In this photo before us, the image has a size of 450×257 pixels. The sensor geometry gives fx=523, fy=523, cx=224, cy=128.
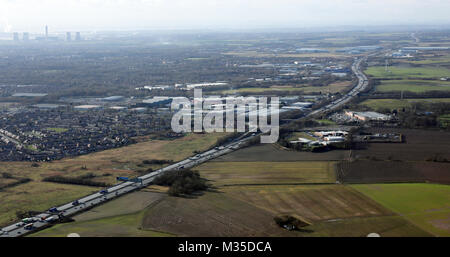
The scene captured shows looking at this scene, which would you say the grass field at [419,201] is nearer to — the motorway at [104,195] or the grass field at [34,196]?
the motorway at [104,195]

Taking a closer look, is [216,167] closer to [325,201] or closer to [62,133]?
[325,201]

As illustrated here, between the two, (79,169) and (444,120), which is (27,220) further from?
(444,120)

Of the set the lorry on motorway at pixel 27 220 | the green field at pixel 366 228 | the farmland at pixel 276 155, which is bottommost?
the lorry on motorway at pixel 27 220

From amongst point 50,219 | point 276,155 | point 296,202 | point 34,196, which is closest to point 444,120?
point 276,155

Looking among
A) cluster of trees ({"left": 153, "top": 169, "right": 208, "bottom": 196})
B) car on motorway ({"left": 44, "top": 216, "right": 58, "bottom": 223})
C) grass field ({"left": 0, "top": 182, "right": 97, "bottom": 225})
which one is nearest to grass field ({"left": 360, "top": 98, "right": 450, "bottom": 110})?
cluster of trees ({"left": 153, "top": 169, "right": 208, "bottom": 196})

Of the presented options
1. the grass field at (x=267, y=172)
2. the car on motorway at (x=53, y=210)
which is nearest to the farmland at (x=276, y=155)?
the grass field at (x=267, y=172)
